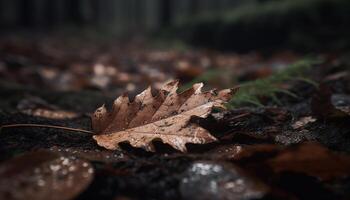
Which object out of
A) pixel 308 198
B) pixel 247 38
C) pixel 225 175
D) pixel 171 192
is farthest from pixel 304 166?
pixel 247 38

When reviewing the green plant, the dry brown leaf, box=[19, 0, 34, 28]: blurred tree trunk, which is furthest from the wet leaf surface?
box=[19, 0, 34, 28]: blurred tree trunk

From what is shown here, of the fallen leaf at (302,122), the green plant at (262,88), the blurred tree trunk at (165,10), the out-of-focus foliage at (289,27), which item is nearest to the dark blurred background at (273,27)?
the out-of-focus foliage at (289,27)

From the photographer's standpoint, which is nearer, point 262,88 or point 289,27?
point 262,88

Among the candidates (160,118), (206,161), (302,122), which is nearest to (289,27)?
(302,122)

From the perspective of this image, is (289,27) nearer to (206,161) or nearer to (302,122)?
(302,122)

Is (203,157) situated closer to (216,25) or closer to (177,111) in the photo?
(177,111)

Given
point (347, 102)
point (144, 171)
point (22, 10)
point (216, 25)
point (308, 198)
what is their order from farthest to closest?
point (22, 10), point (216, 25), point (347, 102), point (144, 171), point (308, 198)
